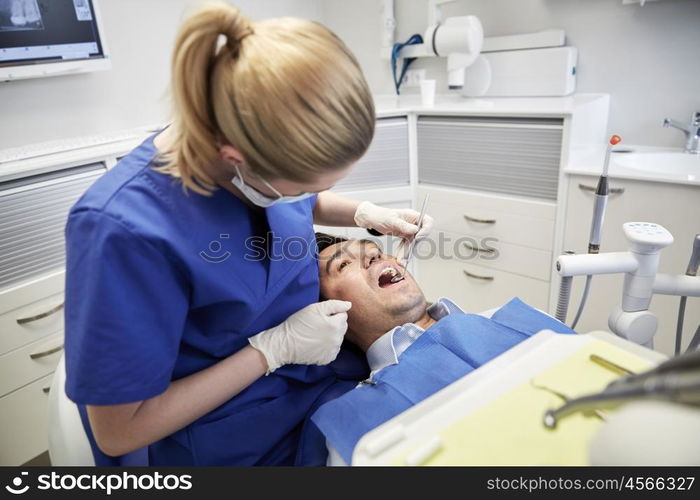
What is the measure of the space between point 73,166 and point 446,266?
1.70 metres

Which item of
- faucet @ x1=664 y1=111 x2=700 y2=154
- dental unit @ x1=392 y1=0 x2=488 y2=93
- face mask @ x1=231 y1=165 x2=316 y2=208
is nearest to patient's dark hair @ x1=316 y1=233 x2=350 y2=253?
face mask @ x1=231 y1=165 x2=316 y2=208

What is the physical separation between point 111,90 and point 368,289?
1636 mm

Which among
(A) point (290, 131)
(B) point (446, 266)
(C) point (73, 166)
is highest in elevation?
(A) point (290, 131)

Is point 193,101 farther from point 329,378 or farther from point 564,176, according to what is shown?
point 564,176

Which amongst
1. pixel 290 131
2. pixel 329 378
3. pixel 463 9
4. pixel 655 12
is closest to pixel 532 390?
pixel 290 131

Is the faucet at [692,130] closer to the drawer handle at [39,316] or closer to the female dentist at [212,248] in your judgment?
the female dentist at [212,248]

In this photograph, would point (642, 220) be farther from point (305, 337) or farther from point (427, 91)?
point (305, 337)

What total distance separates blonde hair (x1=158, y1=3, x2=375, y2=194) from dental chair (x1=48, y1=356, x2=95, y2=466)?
0.55 meters

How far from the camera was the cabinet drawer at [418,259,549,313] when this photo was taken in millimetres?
2146

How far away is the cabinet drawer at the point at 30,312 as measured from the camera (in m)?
1.57

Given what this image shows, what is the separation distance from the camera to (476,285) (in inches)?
92.2

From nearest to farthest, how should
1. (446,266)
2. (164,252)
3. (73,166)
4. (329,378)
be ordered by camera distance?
(164,252), (329,378), (73,166), (446,266)

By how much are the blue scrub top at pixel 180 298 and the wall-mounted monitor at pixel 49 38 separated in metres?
1.30

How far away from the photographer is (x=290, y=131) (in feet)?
2.24
